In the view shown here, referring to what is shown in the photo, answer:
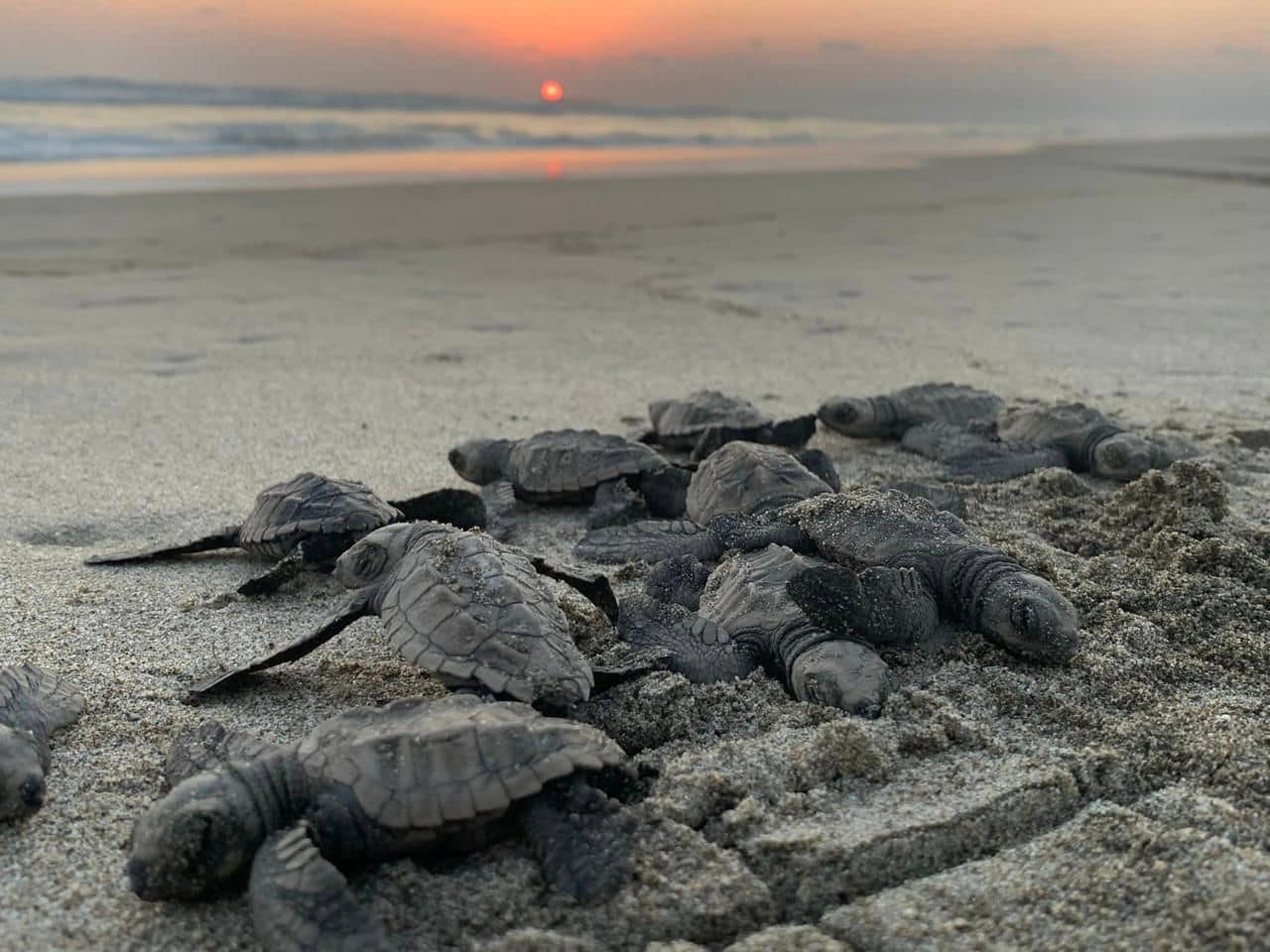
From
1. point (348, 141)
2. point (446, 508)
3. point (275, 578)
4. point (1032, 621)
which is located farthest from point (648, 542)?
point (348, 141)

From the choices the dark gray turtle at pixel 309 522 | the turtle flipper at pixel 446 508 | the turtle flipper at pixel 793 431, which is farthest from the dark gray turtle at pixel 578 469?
the turtle flipper at pixel 793 431

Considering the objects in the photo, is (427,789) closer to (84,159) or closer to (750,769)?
(750,769)

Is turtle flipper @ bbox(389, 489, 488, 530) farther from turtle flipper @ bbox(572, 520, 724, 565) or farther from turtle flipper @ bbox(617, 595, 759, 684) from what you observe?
turtle flipper @ bbox(617, 595, 759, 684)

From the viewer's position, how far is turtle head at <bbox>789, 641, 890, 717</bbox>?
2.68 meters

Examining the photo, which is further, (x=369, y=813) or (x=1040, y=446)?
(x=1040, y=446)

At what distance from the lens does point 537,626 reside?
267 centimetres

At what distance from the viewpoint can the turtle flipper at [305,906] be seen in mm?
1892

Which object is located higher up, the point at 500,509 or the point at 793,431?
the point at 793,431

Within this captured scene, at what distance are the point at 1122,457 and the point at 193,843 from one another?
12.3ft

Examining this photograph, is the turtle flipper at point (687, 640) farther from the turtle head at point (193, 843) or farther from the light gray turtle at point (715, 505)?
the turtle head at point (193, 843)

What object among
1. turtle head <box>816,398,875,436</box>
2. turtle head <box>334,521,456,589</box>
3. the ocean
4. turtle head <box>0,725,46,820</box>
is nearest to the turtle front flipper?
turtle head <box>334,521,456,589</box>

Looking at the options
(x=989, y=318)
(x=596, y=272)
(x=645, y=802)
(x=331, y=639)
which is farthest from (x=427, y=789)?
(x=596, y=272)

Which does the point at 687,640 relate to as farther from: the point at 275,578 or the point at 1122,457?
the point at 1122,457

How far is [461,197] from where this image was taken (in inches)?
661
